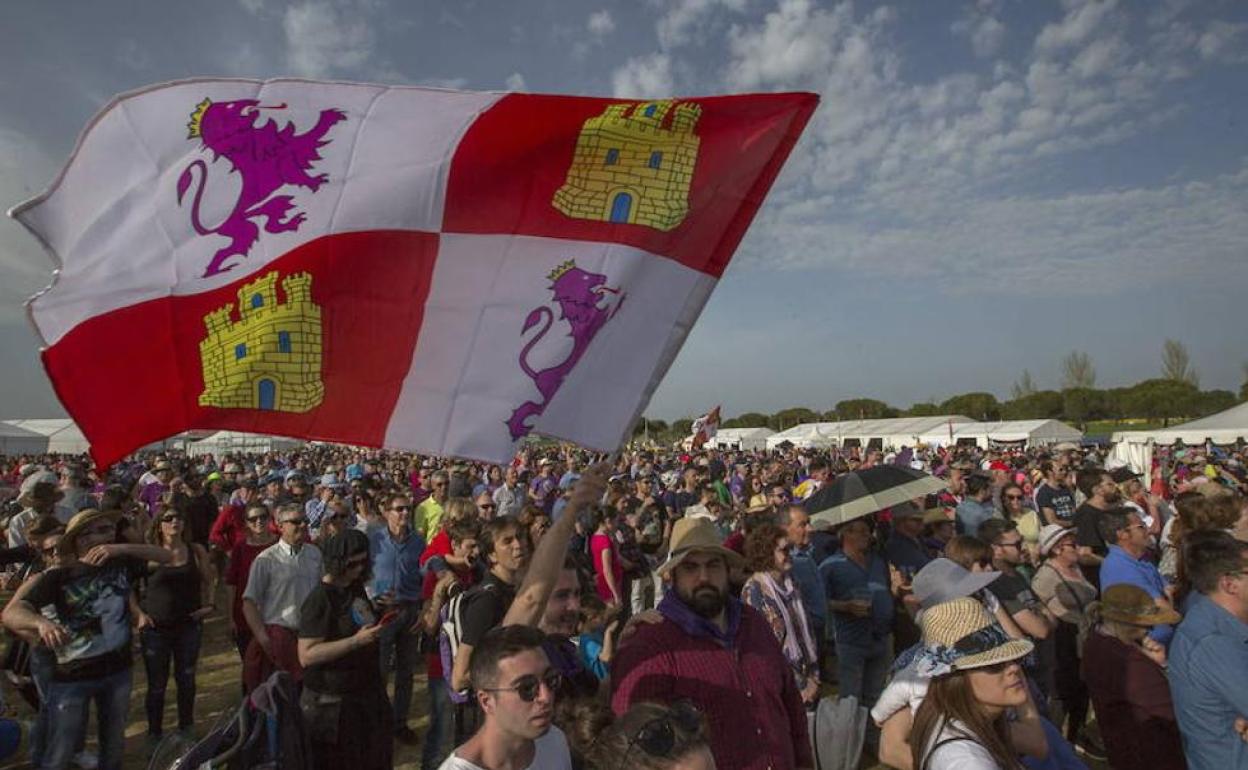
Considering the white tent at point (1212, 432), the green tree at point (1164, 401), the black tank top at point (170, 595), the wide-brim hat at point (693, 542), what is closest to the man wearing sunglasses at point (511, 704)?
the wide-brim hat at point (693, 542)

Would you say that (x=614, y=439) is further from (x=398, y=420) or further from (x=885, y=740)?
(x=885, y=740)

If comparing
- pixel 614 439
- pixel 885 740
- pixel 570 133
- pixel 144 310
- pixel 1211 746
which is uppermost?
pixel 570 133

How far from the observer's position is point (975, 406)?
96.6 meters

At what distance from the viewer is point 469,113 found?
124 inches

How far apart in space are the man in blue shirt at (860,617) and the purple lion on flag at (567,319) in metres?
3.51

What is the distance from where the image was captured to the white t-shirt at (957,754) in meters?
2.33

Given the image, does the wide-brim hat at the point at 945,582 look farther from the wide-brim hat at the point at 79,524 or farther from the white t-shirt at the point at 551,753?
the wide-brim hat at the point at 79,524

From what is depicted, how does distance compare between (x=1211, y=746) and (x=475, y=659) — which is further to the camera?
(x=1211, y=746)

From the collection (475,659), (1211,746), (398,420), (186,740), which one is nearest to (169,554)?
(186,740)

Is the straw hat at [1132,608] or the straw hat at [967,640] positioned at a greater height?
the straw hat at [967,640]

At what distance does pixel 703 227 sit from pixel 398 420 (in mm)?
1394

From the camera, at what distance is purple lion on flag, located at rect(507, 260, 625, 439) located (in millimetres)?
2859

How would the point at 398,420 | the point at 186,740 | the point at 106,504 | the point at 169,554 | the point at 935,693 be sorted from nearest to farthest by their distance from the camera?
1. the point at 935,693
2. the point at 186,740
3. the point at 398,420
4. the point at 169,554
5. the point at 106,504

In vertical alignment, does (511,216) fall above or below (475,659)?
above
